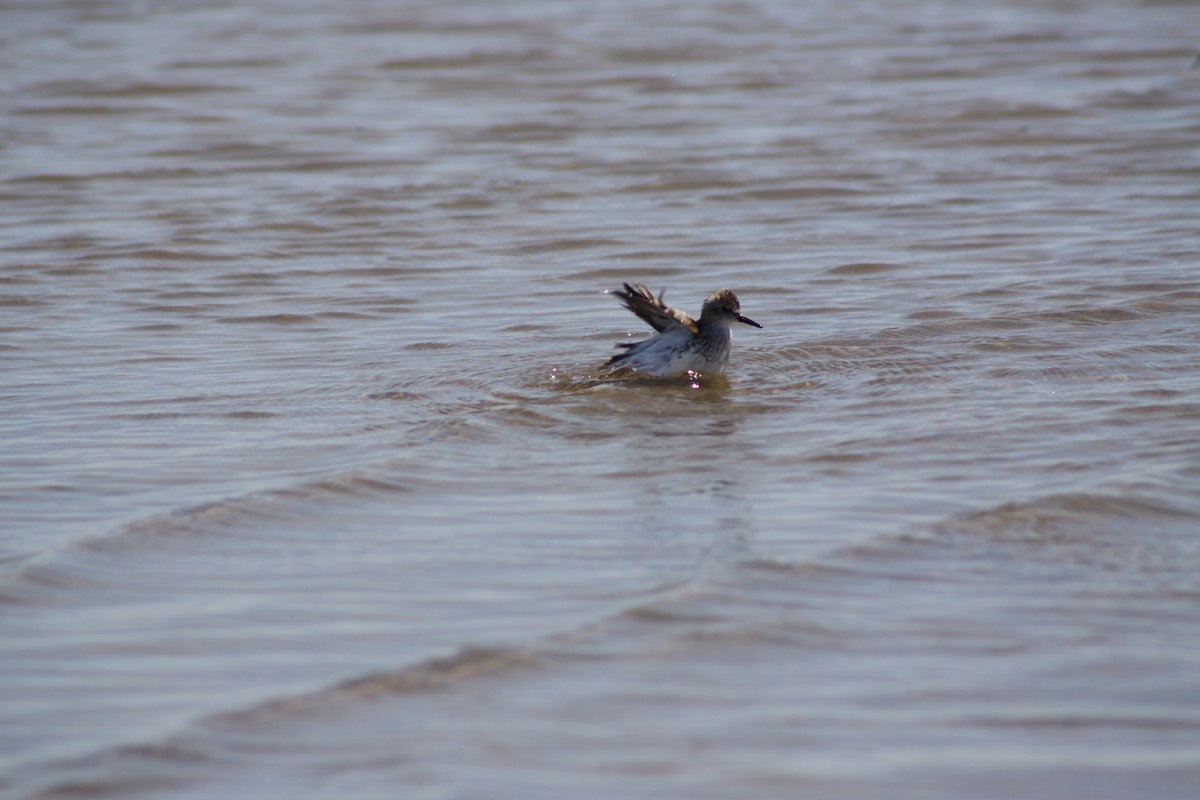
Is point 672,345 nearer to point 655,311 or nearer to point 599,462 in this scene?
point 655,311

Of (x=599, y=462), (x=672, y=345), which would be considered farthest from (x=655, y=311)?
(x=599, y=462)

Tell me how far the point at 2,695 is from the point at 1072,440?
4401 millimetres

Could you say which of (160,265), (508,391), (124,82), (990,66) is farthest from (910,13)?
(508,391)

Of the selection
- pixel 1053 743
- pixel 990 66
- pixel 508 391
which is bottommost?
pixel 1053 743

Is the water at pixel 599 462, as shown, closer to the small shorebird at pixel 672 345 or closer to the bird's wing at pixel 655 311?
the small shorebird at pixel 672 345

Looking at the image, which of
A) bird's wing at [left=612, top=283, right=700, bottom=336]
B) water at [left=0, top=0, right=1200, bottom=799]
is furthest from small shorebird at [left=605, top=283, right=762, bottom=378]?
water at [left=0, top=0, right=1200, bottom=799]

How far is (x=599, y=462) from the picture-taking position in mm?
6926

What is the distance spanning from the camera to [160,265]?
1163 cm

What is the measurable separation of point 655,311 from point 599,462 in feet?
A: 5.94

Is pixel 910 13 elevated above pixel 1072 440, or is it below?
above

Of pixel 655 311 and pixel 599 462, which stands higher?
pixel 655 311

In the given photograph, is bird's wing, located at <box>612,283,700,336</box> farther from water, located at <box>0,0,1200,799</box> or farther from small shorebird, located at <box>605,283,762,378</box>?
water, located at <box>0,0,1200,799</box>

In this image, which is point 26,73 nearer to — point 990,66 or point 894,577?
point 990,66

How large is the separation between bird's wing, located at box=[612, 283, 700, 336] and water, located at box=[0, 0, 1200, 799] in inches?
12.6
